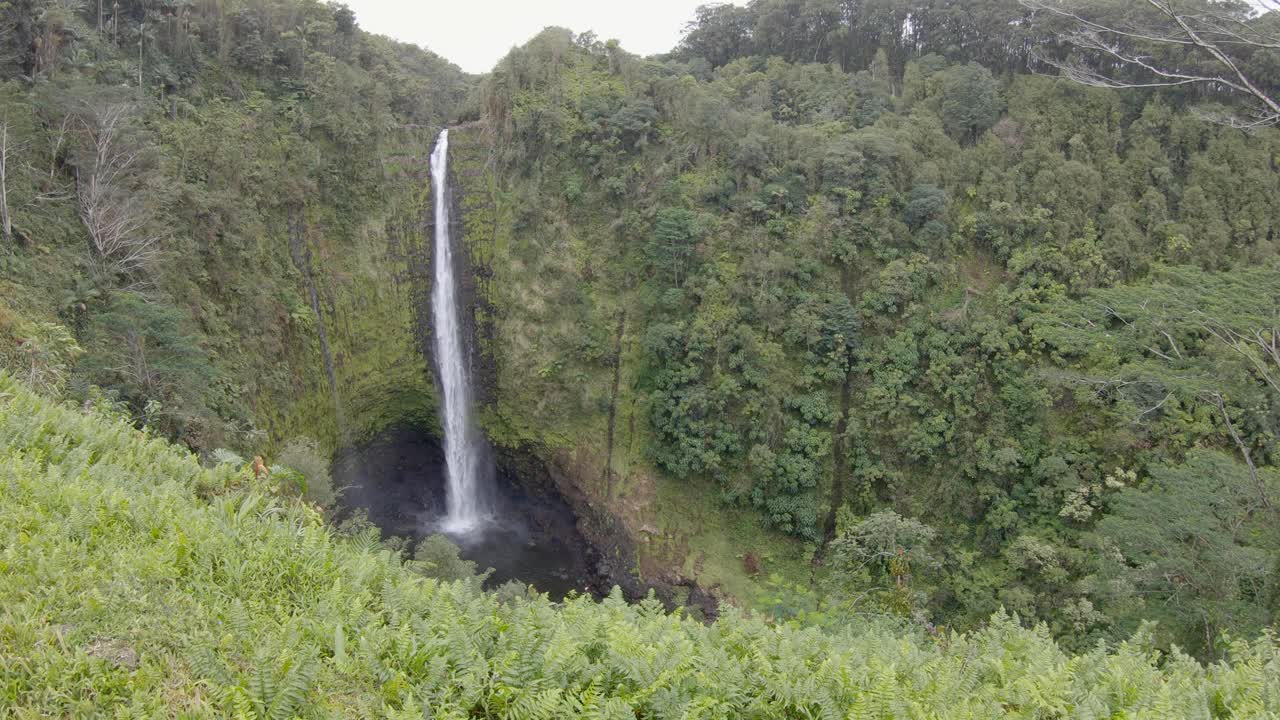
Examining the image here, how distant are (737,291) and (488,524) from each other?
10576mm

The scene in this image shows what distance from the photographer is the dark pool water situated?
19234 millimetres

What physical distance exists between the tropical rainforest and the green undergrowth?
3.87 feet

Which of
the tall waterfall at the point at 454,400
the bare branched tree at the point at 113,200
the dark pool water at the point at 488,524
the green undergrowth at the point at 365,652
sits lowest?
the dark pool water at the point at 488,524

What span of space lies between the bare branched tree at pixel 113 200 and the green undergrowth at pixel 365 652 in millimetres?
11130

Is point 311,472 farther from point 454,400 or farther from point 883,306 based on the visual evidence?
point 883,306

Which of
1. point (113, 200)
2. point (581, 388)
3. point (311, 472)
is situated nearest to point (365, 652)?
point (311, 472)

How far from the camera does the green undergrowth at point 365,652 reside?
3.02 m

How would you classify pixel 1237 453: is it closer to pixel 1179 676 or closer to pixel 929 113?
pixel 929 113

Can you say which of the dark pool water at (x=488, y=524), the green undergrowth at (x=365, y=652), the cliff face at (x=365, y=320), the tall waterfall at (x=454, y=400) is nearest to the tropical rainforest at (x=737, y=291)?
the cliff face at (x=365, y=320)

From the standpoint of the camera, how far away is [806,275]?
63.7 ft

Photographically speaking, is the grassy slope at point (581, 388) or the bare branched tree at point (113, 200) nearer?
the bare branched tree at point (113, 200)

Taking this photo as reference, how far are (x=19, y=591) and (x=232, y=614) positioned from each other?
987mm

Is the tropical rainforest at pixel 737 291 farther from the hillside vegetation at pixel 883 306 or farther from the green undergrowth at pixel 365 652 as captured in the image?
the green undergrowth at pixel 365 652

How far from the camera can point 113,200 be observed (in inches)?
552
